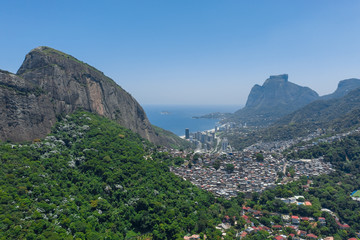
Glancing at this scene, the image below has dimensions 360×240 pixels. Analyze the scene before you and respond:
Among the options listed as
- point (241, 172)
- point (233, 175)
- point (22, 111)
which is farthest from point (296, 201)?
point (22, 111)

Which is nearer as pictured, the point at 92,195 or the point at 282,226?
the point at 92,195

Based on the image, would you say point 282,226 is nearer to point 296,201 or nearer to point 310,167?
point 296,201

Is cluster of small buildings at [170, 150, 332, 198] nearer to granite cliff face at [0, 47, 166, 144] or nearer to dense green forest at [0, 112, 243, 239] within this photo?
dense green forest at [0, 112, 243, 239]

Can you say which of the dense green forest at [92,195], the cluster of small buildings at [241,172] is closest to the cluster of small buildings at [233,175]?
the cluster of small buildings at [241,172]

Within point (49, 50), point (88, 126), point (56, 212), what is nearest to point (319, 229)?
point (56, 212)

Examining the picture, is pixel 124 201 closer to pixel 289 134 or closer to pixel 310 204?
pixel 310 204

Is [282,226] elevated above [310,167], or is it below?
below
